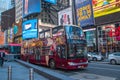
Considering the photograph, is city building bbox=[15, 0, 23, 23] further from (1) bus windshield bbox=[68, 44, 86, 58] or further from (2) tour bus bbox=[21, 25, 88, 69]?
(1) bus windshield bbox=[68, 44, 86, 58]

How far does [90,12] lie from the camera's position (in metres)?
54.0

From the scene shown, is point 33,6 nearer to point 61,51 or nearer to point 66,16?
point 66,16

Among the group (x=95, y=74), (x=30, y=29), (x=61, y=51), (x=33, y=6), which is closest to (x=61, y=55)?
(x=61, y=51)

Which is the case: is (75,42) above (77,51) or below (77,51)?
above

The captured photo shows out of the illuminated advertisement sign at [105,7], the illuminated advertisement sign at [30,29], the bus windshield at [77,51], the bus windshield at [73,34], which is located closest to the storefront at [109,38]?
the illuminated advertisement sign at [105,7]

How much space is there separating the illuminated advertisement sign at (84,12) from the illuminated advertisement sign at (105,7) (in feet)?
6.20

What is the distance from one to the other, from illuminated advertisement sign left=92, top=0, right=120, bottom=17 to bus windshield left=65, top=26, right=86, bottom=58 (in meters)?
29.5

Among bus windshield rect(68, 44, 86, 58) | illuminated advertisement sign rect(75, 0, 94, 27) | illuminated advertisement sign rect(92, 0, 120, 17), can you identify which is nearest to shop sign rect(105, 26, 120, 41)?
illuminated advertisement sign rect(92, 0, 120, 17)

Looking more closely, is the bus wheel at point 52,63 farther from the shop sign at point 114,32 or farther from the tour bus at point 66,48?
the shop sign at point 114,32

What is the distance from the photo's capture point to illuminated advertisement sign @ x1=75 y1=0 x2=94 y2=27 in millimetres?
54312

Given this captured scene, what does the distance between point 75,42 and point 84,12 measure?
3954 centimetres

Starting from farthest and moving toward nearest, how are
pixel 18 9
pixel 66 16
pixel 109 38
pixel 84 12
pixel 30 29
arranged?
pixel 18 9 < pixel 30 29 < pixel 66 16 < pixel 84 12 < pixel 109 38

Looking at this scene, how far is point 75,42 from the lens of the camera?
18094mm

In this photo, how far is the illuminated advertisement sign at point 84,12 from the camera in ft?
178
